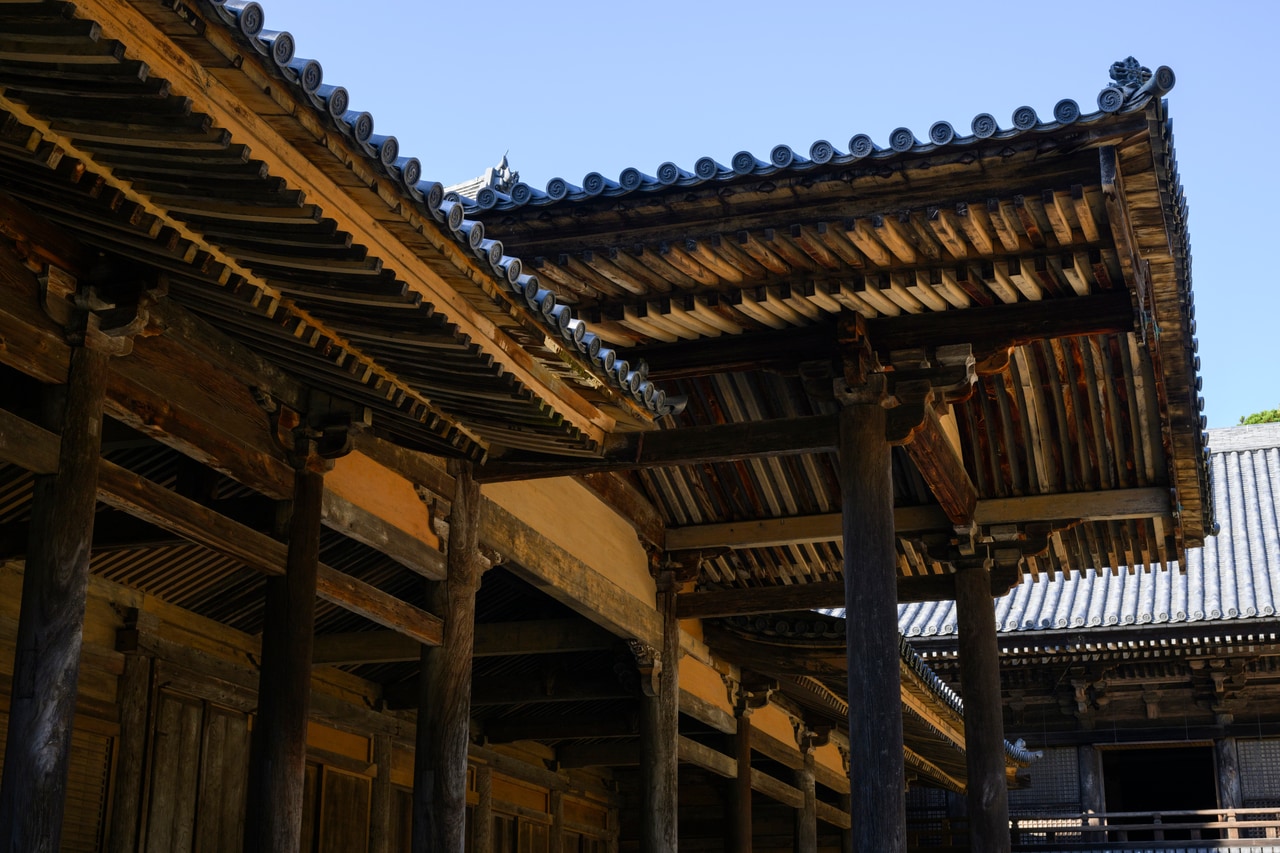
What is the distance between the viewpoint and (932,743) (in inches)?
632

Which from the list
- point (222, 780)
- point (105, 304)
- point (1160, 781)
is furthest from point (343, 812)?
point (1160, 781)

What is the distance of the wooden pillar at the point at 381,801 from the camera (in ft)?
37.3

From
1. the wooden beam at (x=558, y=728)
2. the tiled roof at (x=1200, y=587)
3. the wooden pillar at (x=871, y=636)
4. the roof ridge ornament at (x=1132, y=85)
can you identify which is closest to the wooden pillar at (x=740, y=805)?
the wooden beam at (x=558, y=728)

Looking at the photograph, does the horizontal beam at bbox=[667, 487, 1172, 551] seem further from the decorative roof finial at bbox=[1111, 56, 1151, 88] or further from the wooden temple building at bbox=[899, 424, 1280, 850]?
the wooden temple building at bbox=[899, 424, 1280, 850]

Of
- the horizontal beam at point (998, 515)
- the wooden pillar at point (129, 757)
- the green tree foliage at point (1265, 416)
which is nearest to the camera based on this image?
the wooden pillar at point (129, 757)

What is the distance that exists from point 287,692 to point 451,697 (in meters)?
1.50

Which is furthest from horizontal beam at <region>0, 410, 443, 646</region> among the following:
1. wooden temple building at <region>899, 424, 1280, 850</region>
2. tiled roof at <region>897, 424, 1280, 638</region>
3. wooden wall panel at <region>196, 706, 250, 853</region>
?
tiled roof at <region>897, 424, 1280, 638</region>

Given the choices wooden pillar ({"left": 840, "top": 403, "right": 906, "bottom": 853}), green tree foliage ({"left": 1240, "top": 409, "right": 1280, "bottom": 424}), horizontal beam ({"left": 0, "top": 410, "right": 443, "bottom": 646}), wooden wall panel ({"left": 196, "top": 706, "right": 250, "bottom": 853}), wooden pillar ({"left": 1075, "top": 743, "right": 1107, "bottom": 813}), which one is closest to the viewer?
horizontal beam ({"left": 0, "top": 410, "right": 443, "bottom": 646})

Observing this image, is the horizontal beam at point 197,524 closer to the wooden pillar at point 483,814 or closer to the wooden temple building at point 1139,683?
the wooden pillar at point 483,814

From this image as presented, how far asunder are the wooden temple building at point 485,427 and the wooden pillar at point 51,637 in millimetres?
14

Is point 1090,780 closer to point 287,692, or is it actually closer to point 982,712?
point 982,712

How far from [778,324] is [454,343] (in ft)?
8.23

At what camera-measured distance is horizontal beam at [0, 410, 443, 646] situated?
5067 millimetres

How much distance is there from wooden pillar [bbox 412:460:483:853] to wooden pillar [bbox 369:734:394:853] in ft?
12.0
